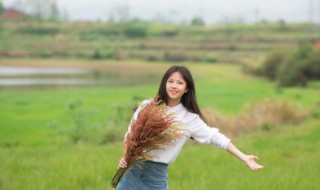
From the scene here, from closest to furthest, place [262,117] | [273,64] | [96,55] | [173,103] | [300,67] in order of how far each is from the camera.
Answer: [173,103] < [262,117] < [300,67] < [273,64] < [96,55]

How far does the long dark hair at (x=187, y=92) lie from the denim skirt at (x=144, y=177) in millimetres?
526

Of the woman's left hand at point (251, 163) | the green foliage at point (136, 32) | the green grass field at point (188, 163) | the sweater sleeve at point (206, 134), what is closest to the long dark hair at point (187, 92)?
the sweater sleeve at point (206, 134)

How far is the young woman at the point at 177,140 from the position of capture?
405 centimetres

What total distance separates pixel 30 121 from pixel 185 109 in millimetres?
16392

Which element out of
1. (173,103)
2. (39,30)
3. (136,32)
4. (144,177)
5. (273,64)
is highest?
(173,103)

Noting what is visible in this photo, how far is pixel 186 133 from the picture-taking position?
4.11 metres

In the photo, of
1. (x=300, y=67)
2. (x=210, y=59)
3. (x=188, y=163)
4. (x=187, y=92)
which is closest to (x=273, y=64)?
(x=300, y=67)

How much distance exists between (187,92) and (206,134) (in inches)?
15.3

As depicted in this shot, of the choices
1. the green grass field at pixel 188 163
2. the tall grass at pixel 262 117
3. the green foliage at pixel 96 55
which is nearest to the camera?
the green grass field at pixel 188 163

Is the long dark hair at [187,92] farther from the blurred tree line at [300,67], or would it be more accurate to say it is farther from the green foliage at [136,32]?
the green foliage at [136,32]

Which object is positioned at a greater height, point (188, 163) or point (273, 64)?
point (188, 163)

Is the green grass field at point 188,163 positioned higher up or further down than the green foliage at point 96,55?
higher up

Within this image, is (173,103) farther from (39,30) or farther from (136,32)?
(39,30)

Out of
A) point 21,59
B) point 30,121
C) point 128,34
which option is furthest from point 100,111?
point 128,34
